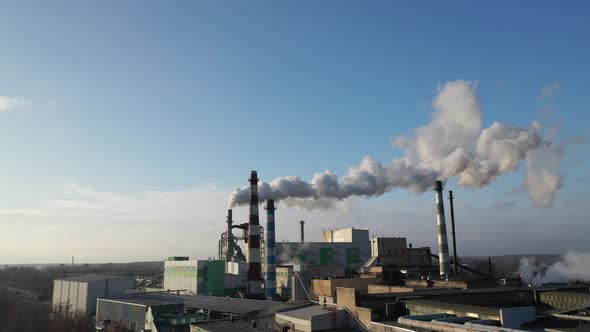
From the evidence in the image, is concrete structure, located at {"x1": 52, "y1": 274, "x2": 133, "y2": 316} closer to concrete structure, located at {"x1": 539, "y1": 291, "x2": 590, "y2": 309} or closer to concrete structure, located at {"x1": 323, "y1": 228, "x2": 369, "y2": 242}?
concrete structure, located at {"x1": 323, "y1": 228, "x2": 369, "y2": 242}

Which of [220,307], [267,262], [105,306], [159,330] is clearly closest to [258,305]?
[220,307]

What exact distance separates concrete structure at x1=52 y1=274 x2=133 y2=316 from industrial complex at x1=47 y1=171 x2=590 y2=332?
0.44ft

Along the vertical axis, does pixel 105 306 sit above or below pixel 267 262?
below

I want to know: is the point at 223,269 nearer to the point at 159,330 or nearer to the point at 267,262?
the point at 267,262

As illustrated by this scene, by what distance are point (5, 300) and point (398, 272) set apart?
60337 millimetres

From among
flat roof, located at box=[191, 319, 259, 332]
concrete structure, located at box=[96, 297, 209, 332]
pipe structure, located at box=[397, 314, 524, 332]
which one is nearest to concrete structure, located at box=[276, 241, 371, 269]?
concrete structure, located at box=[96, 297, 209, 332]

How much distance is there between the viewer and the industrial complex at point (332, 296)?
25.1 meters

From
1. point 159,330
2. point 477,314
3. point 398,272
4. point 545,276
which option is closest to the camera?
point 477,314

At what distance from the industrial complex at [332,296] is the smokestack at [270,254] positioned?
0.44 feet

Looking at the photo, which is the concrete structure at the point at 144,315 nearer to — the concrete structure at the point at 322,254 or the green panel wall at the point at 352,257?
the concrete structure at the point at 322,254

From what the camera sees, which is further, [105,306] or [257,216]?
[257,216]

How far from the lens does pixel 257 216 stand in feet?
204

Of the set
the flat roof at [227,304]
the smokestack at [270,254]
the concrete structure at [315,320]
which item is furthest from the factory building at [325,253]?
the concrete structure at [315,320]

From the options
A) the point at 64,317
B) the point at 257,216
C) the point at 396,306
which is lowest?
the point at 64,317
